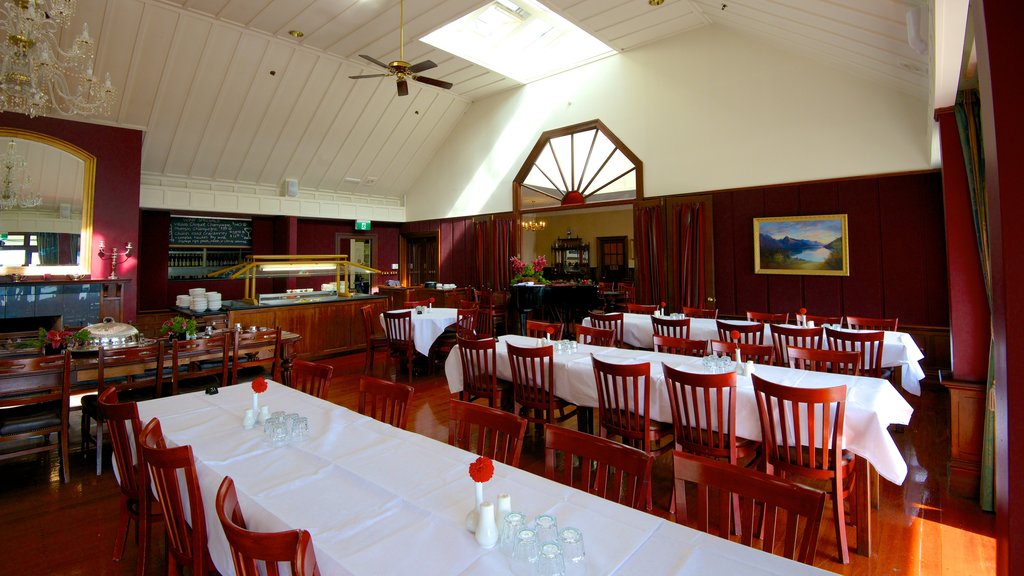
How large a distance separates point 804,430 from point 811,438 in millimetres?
199

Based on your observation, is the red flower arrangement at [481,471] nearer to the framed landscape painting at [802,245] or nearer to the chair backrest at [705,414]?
the chair backrest at [705,414]

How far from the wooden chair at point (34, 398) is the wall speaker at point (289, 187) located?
7098 millimetres

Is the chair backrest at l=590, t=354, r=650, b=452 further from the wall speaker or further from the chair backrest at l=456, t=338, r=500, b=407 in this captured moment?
the wall speaker

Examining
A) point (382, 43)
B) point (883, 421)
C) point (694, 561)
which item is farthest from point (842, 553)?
point (382, 43)

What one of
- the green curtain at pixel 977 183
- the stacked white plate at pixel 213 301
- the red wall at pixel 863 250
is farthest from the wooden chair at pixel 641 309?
the stacked white plate at pixel 213 301

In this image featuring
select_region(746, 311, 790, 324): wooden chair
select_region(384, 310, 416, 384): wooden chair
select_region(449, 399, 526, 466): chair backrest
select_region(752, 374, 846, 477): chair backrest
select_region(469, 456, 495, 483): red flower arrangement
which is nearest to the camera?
select_region(469, 456, 495, 483): red flower arrangement

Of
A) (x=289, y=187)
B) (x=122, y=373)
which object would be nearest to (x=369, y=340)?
(x=122, y=373)

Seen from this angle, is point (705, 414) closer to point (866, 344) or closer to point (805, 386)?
point (805, 386)

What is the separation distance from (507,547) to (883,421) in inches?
87.5

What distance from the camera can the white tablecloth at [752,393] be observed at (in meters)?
2.32

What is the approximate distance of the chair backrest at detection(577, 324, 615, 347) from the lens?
165 inches

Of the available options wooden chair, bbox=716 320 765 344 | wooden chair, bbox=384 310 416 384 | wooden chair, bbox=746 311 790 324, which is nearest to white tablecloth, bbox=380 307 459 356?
wooden chair, bbox=384 310 416 384

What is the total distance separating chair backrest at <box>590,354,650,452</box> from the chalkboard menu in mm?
9719

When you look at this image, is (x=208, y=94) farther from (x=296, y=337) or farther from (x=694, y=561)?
(x=694, y=561)
